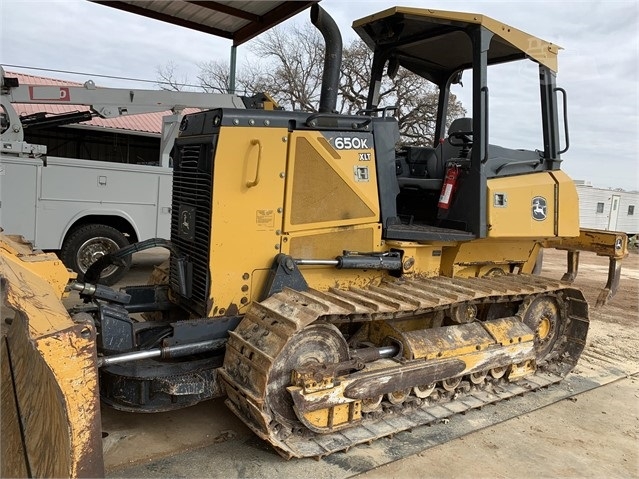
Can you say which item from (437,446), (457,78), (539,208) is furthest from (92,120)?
(437,446)

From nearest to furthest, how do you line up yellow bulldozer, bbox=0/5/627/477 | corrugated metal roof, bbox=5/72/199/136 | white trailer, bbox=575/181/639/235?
1. yellow bulldozer, bbox=0/5/627/477
2. corrugated metal roof, bbox=5/72/199/136
3. white trailer, bbox=575/181/639/235

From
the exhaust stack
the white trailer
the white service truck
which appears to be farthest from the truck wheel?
the white trailer

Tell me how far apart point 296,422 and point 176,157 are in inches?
87.8

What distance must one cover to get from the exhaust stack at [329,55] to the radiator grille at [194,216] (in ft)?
3.39

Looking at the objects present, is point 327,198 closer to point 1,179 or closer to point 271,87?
point 1,179

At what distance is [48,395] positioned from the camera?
2.68 metres

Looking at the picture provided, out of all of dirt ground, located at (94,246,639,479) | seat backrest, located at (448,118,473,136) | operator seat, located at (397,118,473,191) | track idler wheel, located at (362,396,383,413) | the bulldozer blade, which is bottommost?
dirt ground, located at (94,246,639,479)

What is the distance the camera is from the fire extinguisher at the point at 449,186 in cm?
450

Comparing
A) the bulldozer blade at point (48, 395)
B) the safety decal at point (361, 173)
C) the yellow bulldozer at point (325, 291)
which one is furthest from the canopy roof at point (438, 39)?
the bulldozer blade at point (48, 395)

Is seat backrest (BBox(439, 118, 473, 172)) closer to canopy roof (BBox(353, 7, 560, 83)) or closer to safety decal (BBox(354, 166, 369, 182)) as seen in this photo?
canopy roof (BBox(353, 7, 560, 83))

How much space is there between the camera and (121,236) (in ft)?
27.3

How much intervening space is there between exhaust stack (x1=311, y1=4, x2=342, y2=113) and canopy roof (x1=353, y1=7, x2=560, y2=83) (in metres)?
0.64

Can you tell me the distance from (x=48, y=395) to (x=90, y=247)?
5912mm

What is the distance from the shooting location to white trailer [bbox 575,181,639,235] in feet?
78.7
